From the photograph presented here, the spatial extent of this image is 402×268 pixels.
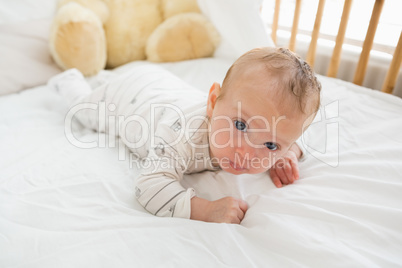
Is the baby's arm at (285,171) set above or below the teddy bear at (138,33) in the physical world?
below

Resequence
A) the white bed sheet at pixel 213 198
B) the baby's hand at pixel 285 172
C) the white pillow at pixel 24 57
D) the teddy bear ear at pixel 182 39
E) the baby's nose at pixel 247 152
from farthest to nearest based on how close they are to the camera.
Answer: the teddy bear ear at pixel 182 39 → the white pillow at pixel 24 57 → the baby's hand at pixel 285 172 → the baby's nose at pixel 247 152 → the white bed sheet at pixel 213 198

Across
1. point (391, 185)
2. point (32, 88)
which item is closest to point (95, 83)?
point (32, 88)

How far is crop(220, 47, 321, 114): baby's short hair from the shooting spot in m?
0.60

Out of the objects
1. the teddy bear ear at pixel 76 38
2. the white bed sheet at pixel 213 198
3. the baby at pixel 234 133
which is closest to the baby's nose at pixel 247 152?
the baby at pixel 234 133

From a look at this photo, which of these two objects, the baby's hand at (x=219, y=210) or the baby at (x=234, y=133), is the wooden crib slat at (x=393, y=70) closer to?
the baby at (x=234, y=133)

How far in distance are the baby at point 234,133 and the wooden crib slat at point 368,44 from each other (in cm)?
59

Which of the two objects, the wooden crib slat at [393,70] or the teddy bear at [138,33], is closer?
the wooden crib slat at [393,70]

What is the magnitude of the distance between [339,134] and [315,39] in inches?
23.5

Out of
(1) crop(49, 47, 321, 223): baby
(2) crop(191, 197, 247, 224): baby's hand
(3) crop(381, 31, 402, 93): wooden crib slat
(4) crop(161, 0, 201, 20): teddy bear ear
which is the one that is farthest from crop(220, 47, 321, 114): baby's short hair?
(4) crop(161, 0, 201, 20): teddy bear ear

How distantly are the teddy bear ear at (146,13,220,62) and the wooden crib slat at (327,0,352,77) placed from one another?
565 millimetres

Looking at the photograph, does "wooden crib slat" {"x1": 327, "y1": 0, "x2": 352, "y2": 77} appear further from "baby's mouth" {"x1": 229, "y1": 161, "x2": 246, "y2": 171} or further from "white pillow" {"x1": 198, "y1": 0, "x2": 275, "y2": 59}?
"baby's mouth" {"x1": 229, "y1": 161, "x2": 246, "y2": 171}

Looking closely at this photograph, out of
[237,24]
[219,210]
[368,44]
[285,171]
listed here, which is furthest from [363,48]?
[219,210]

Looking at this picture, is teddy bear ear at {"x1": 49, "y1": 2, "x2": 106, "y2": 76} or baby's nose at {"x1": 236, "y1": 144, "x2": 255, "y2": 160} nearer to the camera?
baby's nose at {"x1": 236, "y1": 144, "x2": 255, "y2": 160}

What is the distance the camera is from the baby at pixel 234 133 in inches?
23.9
